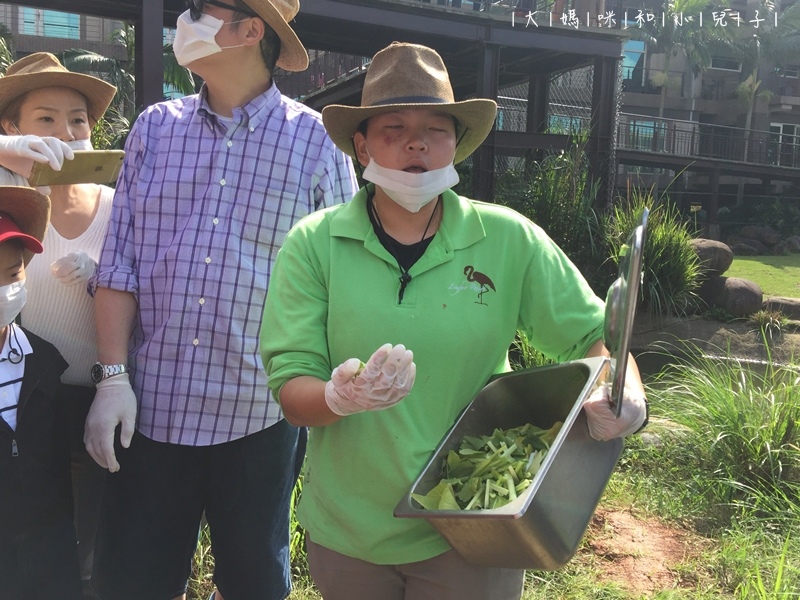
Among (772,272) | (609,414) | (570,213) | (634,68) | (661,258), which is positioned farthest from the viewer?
(634,68)

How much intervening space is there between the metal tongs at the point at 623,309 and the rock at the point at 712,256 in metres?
10.6

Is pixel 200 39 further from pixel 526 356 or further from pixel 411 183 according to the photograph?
pixel 526 356

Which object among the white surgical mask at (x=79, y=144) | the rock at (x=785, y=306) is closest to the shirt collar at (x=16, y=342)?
the white surgical mask at (x=79, y=144)

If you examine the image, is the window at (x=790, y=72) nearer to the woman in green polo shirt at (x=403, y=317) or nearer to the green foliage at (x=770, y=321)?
the green foliage at (x=770, y=321)

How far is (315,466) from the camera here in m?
1.90

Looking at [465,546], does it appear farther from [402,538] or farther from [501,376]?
[501,376]

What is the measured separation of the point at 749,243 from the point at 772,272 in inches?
297

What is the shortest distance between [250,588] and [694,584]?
2.03 meters

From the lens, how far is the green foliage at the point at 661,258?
935 centimetres

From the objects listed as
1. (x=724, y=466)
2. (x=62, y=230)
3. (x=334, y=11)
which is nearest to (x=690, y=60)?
(x=334, y=11)

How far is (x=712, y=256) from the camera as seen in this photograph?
11547mm

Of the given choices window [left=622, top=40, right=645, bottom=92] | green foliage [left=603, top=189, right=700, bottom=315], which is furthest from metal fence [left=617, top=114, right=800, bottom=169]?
green foliage [left=603, top=189, right=700, bottom=315]

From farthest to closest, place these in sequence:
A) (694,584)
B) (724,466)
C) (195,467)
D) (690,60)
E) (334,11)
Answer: (690,60)
(334,11)
(724,466)
(694,584)
(195,467)

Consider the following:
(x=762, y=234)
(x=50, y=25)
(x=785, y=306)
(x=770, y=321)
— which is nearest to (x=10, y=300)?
(x=770, y=321)
